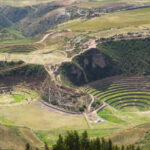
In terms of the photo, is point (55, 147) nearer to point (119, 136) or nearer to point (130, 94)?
point (119, 136)

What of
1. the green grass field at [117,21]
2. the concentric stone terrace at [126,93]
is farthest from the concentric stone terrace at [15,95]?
the green grass field at [117,21]

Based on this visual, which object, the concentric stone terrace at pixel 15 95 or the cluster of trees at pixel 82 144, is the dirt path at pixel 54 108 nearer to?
the concentric stone terrace at pixel 15 95

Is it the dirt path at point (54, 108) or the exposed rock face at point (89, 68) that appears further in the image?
the exposed rock face at point (89, 68)

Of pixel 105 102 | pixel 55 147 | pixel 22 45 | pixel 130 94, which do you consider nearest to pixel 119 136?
pixel 55 147

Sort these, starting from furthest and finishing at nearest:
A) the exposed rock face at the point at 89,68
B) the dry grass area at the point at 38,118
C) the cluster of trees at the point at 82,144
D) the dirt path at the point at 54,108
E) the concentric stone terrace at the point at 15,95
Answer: the exposed rock face at the point at 89,68 → the concentric stone terrace at the point at 15,95 → the dirt path at the point at 54,108 → the dry grass area at the point at 38,118 → the cluster of trees at the point at 82,144

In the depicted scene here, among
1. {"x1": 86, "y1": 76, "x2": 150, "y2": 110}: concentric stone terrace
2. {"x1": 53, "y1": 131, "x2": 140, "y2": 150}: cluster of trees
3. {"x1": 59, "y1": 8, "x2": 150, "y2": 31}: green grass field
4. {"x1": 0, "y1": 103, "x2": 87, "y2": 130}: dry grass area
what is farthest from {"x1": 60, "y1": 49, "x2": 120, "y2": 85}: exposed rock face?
{"x1": 53, "y1": 131, "x2": 140, "y2": 150}: cluster of trees

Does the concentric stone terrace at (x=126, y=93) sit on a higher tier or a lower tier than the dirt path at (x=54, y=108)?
higher

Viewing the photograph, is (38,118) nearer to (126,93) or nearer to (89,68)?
(126,93)
